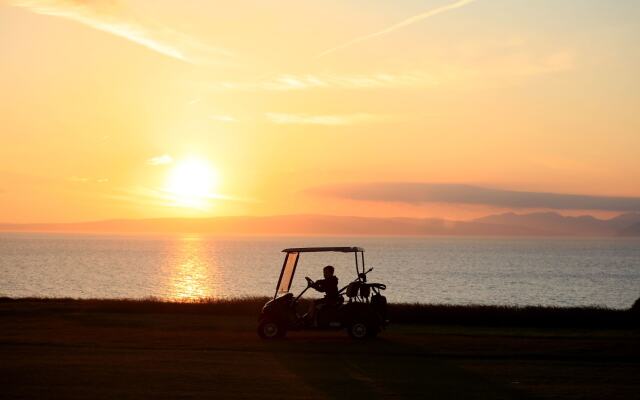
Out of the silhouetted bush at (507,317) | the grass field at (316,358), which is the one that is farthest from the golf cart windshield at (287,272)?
the silhouetted bush at (507,317)

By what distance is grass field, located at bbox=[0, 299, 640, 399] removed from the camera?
14.8m

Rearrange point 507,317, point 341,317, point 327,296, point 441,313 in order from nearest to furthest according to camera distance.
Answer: point 341,317, point 327,296, point 507,317, point 441,313

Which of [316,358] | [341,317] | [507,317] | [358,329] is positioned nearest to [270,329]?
[341,317]

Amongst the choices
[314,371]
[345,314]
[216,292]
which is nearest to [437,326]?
[345,314]

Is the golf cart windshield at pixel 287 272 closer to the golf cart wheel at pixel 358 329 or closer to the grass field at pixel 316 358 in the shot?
the grass field at pixel 316 358

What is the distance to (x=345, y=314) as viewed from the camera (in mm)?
23453

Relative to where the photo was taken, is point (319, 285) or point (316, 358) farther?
point (319, 285)

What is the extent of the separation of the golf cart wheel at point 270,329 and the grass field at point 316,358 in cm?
30

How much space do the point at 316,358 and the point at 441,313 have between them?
12.8 meters

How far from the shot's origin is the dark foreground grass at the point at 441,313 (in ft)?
96.9

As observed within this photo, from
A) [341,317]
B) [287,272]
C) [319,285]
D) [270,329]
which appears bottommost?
[270,329]

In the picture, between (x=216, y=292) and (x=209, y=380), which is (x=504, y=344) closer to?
(x=209, y=380)

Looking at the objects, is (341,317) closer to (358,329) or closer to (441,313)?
(358,329)

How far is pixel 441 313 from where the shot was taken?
3139cm
